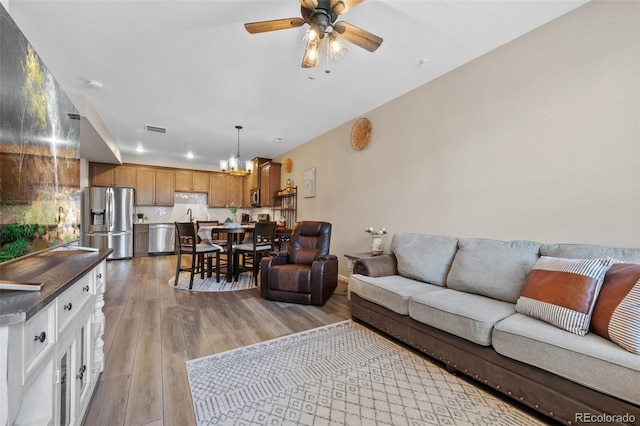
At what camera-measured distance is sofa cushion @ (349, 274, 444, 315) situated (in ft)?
7.48

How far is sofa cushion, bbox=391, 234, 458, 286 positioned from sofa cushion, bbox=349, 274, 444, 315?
9 cm

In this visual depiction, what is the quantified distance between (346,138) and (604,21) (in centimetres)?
303

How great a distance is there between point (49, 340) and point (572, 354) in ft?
7.75

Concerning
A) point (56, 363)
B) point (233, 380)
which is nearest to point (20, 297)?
A: point (56, 363)

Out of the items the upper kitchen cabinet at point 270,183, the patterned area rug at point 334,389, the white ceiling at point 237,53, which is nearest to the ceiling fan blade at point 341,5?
the white ceiling at point 237,53

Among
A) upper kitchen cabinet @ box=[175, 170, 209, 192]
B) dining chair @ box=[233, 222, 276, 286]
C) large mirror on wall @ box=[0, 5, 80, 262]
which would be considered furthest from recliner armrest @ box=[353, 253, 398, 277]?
upper kitchen cabinet @ box=[175, 170, 209, 192]

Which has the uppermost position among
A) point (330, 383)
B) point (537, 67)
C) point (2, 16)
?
point (537, 67)

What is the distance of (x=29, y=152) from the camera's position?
1.49 m

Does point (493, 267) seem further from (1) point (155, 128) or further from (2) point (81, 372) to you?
(1) point (155, 128)

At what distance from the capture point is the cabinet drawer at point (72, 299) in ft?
3.69

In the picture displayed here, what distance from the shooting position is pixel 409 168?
3.36 metres

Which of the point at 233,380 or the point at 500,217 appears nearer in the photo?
the point at 233,380

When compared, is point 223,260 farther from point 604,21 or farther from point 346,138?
point 604,21

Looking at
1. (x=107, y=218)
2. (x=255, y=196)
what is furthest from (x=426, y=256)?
(x=107, y=218)
